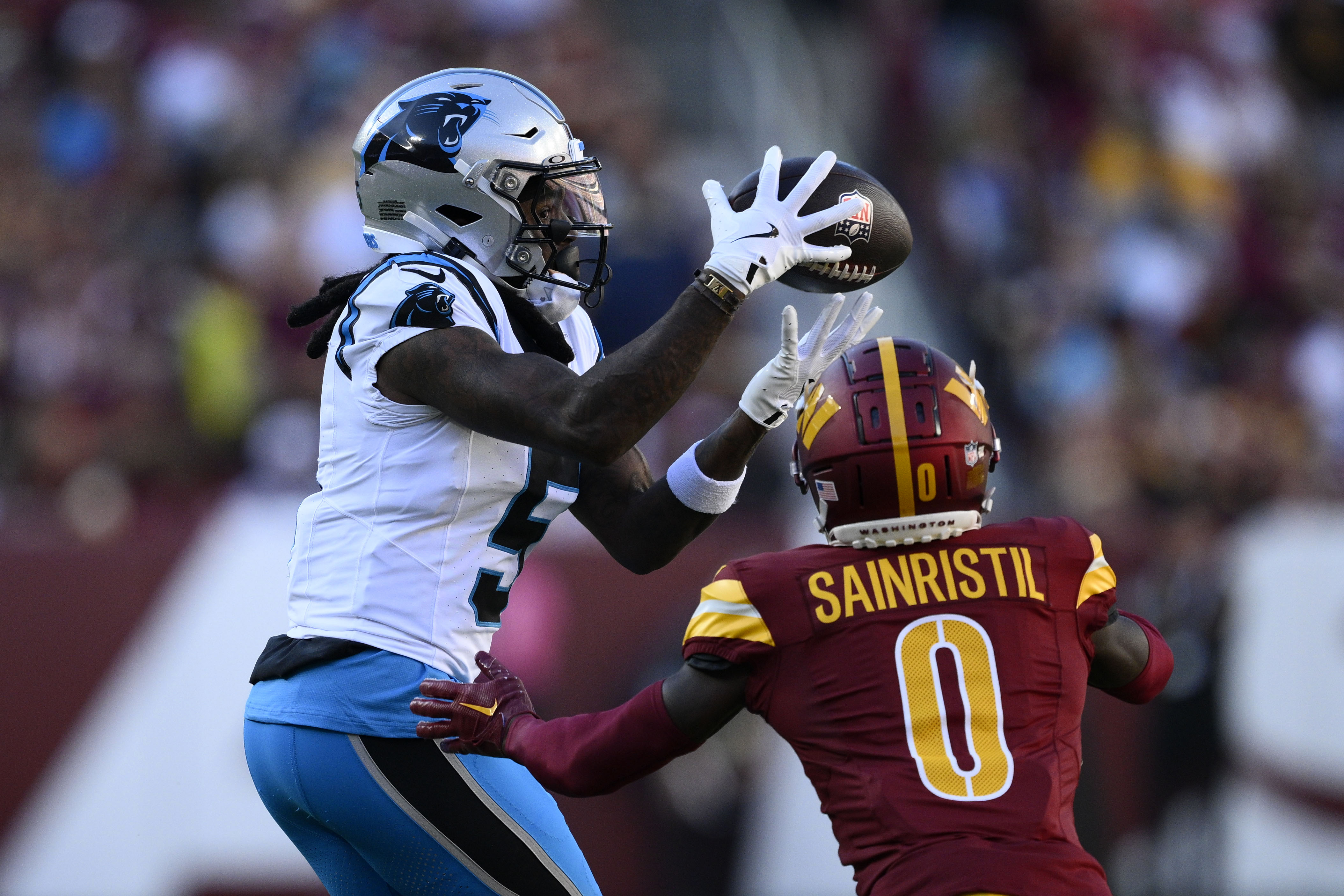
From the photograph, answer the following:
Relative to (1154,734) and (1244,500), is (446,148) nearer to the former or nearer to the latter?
(1154,734)

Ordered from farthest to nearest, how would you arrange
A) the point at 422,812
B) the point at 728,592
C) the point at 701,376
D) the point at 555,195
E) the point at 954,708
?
the point at 701,376, the point at 555,195, the point at 422,812, the point at 728,592, the point at 954,708

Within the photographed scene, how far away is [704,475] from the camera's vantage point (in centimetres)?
314

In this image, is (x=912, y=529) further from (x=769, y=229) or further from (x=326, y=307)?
(x=326, y=307)

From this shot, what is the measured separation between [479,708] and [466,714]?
28 mm

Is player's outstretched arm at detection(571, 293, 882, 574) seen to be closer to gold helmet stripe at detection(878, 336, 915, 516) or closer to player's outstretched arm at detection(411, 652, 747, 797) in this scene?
gold helmet stripe at detection(878, 336, 915, 516)

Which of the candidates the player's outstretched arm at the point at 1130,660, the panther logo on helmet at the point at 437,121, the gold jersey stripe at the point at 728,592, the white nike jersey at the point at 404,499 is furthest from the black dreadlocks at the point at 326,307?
the player's outstretched arm at the point at 1130,660

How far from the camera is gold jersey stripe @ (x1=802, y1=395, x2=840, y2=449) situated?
2.77m

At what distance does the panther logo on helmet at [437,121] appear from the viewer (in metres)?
3.02

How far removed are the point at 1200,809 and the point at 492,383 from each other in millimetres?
4645

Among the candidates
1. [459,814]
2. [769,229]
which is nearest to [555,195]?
[769,229]

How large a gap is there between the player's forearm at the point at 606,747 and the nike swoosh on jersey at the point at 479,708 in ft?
0.21

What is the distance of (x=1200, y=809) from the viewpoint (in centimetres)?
624

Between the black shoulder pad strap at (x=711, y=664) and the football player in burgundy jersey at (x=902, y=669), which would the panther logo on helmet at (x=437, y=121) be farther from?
the black shoulder pad strap at (x=711, y=664)

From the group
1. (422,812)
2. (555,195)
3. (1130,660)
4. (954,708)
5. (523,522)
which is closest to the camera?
(954,708)
